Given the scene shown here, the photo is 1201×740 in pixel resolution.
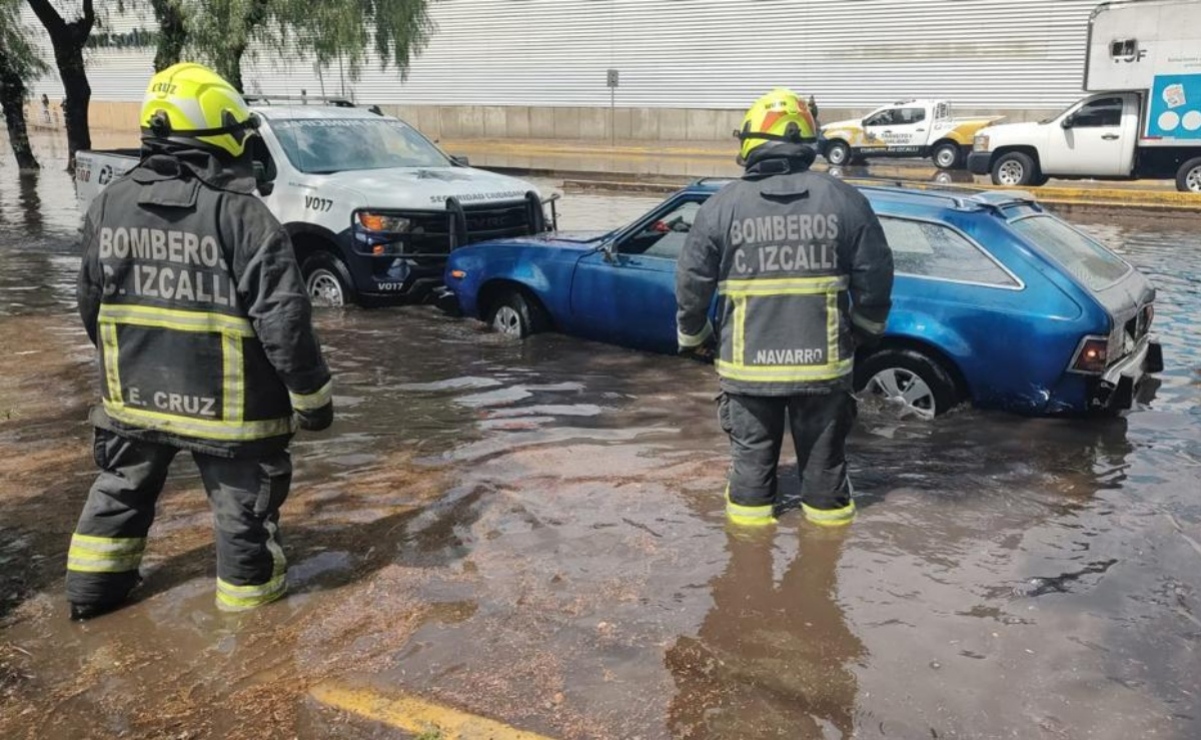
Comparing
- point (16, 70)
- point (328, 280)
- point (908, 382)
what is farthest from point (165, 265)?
point (16, 70)

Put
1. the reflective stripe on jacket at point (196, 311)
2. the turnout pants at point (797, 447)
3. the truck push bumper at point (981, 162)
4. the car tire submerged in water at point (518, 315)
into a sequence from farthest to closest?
the truck push bumper at point (981, 162) < the car tire submerged in water at point (518, 315) < the turnout pants at point (797, 447) < the reflective stripe on jacket at point (196, 311)

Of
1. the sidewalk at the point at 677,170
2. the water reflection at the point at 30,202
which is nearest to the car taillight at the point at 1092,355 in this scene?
the sidewalk at the point at 677,170

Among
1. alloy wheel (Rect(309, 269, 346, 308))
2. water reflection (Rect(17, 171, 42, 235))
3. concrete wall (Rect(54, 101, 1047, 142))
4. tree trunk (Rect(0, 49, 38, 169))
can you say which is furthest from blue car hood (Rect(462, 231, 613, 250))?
concrete wall (Rect(54, 101, 1047, 142))

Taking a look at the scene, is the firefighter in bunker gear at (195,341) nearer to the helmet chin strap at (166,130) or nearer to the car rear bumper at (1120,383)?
the helmet chin strap at (166,130)

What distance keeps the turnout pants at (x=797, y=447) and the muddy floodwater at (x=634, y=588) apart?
0.13 metres

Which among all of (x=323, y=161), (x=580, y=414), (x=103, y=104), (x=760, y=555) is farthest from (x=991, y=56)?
(x=103, y=104)

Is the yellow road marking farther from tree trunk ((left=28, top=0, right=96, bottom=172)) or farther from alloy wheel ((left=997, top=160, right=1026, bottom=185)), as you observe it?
alloy wheel ((left=997, top=160, right=1026, bottom=185))

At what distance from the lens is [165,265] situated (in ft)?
11.2

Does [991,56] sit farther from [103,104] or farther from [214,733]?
[103,104]

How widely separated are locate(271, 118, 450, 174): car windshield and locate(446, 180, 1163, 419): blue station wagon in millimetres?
3706

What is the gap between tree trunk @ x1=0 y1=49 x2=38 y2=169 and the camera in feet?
78.1

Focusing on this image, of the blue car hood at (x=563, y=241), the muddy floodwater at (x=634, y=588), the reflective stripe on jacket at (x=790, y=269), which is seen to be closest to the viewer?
the muddy floodwater at (x=634, y=588)

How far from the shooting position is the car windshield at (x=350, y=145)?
958cm

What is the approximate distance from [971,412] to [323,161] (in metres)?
6.38
